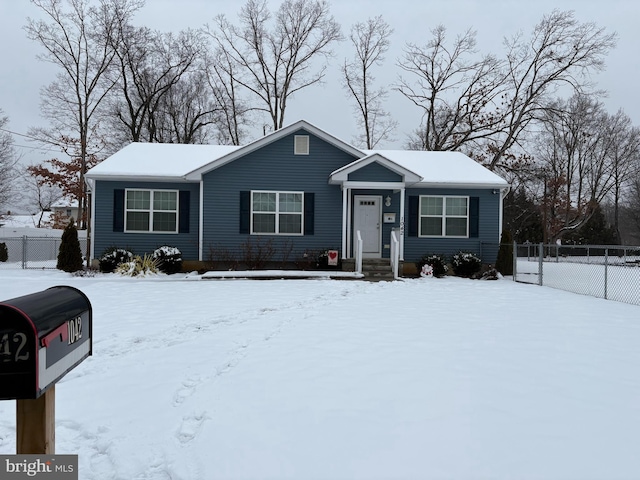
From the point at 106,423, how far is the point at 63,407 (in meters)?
0.55

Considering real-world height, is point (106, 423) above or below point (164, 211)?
below

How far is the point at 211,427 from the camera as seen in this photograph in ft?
11.4

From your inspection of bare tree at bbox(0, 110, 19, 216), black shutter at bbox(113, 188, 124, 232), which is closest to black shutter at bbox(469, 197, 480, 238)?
black shutter at bbox(113, 188, 124, 232)

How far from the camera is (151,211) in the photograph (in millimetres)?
15352

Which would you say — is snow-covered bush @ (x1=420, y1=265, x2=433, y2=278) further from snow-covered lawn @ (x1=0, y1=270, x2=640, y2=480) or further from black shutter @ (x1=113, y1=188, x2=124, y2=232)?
black shutter @ (x1=113, y1=188, x2=124, y2=232)

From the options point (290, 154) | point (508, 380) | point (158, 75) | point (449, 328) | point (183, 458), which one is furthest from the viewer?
point (158, 75)

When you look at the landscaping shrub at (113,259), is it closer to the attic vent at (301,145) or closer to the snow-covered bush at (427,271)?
the attic vent at (301,145)

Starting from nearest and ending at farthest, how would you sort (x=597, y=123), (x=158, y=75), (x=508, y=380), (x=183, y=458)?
1. (x=183, y=458)
2. (x=508, y=380)
3. (x=158, y=75)
4. (x=597, y=123)

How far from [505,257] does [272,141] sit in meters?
8.72

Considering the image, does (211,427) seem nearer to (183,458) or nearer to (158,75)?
(183,458)

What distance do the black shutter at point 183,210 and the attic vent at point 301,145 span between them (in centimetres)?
399

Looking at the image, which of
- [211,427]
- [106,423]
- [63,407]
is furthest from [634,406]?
[63,407]

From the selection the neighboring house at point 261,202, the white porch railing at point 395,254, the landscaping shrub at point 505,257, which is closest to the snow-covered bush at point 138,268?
the neighboring house at point 261,202

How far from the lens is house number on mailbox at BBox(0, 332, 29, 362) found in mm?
1707
